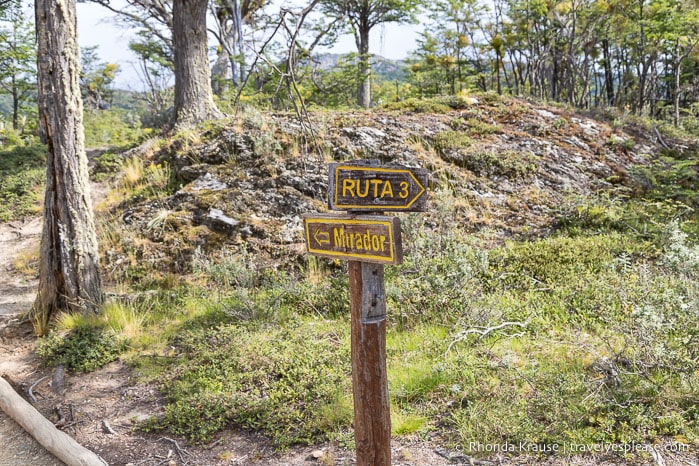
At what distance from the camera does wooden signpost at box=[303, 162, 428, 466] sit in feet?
8.12

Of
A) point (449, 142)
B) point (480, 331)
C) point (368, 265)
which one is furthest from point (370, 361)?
point (449, 142)

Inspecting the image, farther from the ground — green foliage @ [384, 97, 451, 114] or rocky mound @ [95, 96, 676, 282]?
green foliage @ [384, 97, 451, 114]

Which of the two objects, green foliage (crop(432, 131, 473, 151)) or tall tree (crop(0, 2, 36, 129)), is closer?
green foliage (crop(432, 131, 473, 151))

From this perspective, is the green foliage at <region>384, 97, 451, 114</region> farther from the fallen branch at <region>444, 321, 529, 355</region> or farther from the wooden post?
the wooden post

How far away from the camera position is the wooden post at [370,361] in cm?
253

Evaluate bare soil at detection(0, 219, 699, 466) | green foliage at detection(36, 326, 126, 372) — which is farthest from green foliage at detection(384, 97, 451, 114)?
bare soil at detection(0, 219, 699, 466)

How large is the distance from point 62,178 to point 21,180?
757 centimetres

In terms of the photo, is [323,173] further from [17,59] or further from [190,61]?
[17,59]

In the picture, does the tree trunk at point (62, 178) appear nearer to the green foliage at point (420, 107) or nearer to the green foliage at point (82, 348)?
the green foliage at point (82, 348)

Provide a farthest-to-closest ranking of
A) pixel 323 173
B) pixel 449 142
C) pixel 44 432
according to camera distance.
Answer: pixel 449 142 < pixel 323 173 < pixel 44 432

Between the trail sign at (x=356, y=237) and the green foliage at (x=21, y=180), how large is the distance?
1029 cm

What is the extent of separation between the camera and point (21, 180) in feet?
37.2

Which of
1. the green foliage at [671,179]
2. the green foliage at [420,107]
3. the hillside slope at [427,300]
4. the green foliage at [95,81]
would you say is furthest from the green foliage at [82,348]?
the green foliage at [95,81]

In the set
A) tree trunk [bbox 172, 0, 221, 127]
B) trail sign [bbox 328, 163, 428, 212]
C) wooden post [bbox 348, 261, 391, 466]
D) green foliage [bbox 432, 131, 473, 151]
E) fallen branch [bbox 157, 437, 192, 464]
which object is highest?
tree trunk [bbox 172, 0, 221, 127]
